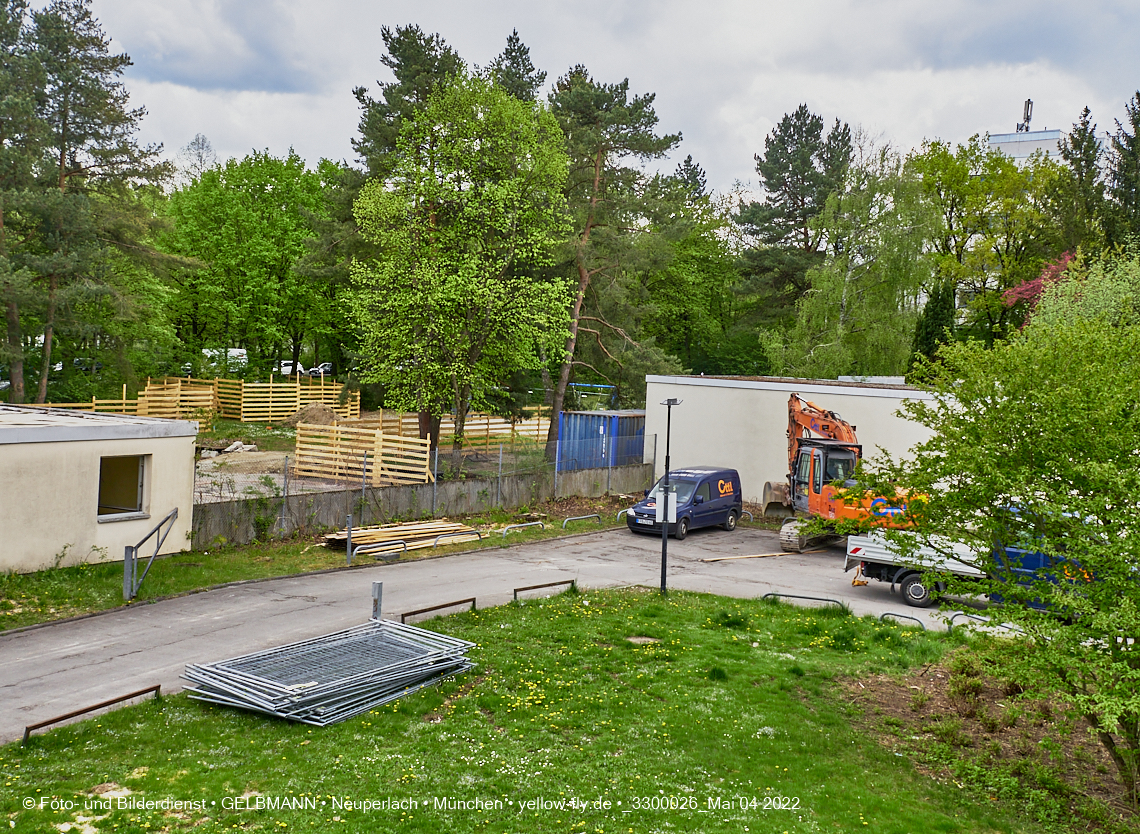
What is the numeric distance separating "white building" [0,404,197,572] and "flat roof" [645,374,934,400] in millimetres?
19247

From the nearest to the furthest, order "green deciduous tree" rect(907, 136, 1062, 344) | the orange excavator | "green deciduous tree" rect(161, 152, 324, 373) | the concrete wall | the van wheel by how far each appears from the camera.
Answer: the concrete wall → the orange excavator → the van wheel → "green deciduous tree" rect(907, 136, 1062, 344) → "green deciduous tree" rect(161, 152, 324, 373)

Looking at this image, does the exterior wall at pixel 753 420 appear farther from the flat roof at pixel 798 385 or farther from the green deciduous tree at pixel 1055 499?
the green deciduous tree at pixel 1055 499

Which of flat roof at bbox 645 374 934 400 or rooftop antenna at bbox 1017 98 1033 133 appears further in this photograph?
rooftop antenna at bbox 1017 98 1033 133

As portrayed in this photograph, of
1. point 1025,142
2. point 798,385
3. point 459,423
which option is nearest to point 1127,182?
point 798,385

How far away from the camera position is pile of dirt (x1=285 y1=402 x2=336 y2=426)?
143ft

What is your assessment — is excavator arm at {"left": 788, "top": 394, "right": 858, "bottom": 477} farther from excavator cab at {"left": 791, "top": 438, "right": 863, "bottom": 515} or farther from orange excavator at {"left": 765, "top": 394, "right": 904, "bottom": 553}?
excavator cab at {"left": 791, "top": 438, "right": 863, "bottom": 515}

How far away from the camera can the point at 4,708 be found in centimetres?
1038

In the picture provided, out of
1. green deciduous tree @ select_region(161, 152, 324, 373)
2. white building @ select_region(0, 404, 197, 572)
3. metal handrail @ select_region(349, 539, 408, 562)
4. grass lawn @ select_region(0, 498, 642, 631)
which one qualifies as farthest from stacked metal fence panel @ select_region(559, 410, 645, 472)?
green deciduous tree @ select_region(161, 152, 324, 373)

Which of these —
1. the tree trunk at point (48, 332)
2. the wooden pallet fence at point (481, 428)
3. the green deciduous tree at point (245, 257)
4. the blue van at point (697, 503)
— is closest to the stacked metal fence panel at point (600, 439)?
the wooden pallet fence at point (481, 428)

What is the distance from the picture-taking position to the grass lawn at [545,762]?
7.55 metres

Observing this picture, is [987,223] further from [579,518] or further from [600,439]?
[579,518]

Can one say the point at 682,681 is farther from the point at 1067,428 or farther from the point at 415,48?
the point at 415,48

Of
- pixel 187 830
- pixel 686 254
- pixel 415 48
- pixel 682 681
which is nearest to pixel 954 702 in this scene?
pixel 682 681

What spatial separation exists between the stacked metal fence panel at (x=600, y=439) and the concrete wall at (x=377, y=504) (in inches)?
49.4
